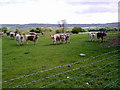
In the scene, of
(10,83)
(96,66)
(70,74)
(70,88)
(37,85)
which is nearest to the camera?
(70,88)

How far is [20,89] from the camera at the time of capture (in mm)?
6492

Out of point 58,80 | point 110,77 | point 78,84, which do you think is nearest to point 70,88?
point 78,84

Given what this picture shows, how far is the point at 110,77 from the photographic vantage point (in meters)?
7.05

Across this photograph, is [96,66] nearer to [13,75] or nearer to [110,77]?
[110,77]

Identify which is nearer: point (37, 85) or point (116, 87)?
point (116, 87)

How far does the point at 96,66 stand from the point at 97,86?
2811 millimetres

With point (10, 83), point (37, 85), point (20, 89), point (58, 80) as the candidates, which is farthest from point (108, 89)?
point (10, 83)

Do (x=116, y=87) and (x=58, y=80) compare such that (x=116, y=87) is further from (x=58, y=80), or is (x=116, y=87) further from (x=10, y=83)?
(x=10, y=83)

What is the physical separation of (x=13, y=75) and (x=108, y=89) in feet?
16.8

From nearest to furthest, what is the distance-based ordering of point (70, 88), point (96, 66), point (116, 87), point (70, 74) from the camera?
point (116, 87) → point (70, 88) → point (70, 74) → point (96, 66)

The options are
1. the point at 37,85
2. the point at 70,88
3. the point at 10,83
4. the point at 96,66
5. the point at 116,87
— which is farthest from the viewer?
the point at 96,66

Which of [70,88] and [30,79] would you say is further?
[30,79]

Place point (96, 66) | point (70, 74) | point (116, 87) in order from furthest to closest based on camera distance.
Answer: point (96, 66), point (70, 74), point (116, 87)

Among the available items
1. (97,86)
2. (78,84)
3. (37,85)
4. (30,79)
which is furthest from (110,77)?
(30,79)
